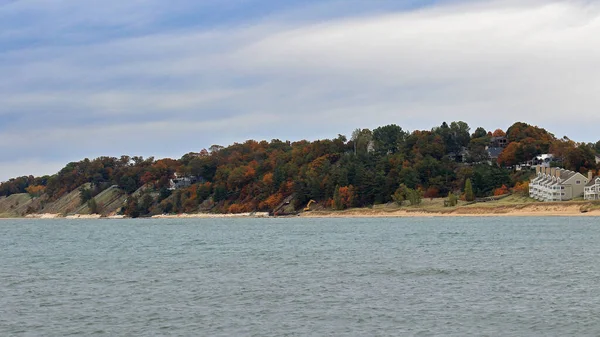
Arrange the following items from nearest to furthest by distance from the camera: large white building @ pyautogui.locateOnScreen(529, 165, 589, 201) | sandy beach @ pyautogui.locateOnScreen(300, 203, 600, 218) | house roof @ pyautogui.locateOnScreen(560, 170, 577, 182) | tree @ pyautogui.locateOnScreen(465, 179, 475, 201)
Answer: sandy beach @ pyautogui.locateOnScreen(300, 203, 600, 218) → large white building @ pyautogui.locateOnScreen(529, 165, 589, 201) → house roof @ pyautogui.locateOnScreen(560, 170, 577, 182) → tree @ pyautogui.locateOnScreen(465, 179, 475, 201)

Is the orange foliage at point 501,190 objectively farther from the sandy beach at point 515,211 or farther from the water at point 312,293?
the water at point 312,293

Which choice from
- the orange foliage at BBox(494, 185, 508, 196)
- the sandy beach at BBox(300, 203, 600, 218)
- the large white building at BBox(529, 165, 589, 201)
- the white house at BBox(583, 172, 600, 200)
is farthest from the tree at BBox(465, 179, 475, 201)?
the white house at BBox(583, 172, 600, 200)

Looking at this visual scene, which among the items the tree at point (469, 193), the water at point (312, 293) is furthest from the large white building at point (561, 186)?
the water at point (312, 293)

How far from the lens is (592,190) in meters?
162

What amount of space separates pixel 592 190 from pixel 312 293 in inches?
5231

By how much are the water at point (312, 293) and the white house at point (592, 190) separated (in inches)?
3693

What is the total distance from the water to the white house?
9381 centimetres

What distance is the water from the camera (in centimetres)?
3328

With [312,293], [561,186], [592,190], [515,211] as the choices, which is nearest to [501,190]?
[515,211]

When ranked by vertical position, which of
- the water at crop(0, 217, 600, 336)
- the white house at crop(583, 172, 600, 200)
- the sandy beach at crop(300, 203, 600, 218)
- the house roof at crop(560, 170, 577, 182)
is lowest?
the water at crop(0, 217, 600, 336)

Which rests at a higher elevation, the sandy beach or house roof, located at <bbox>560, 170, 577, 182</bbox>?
house roof, located at <bbox>560, 170, 577, 182</bbox>

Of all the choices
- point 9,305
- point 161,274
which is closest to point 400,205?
point 161,274

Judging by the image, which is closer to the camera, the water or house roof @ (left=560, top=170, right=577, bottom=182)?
the water

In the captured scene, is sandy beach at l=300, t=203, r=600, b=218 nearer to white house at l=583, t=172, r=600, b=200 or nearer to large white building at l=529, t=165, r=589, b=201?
white house at l=583, t=172, r=600, b=200
